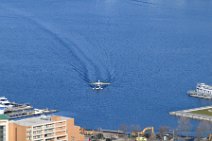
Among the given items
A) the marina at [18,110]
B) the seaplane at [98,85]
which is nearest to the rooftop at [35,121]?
the marina at [18,110]

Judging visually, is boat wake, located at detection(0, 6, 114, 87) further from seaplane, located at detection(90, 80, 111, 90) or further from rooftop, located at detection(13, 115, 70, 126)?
rooftop, located at detection(13, 115, 70, 126)

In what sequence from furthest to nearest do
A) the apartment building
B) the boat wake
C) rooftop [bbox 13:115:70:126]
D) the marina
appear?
1. the boat wake
2. the marina
3. rooftop [bbox 13:115:70:126]
4. the apartment building

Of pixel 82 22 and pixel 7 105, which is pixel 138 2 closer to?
pixel 82 22

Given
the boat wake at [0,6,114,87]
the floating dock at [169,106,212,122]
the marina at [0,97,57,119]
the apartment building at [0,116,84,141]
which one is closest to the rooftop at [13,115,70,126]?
the apartment building at [0,116,84,141]

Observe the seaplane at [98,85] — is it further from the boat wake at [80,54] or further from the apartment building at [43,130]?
the apartment building at [43,130]

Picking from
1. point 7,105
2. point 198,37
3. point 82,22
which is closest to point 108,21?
point 82,22

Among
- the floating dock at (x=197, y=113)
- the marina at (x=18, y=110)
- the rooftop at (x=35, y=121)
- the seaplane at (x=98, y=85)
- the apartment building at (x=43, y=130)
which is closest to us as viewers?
the apartment building at (x=43, y=130)
